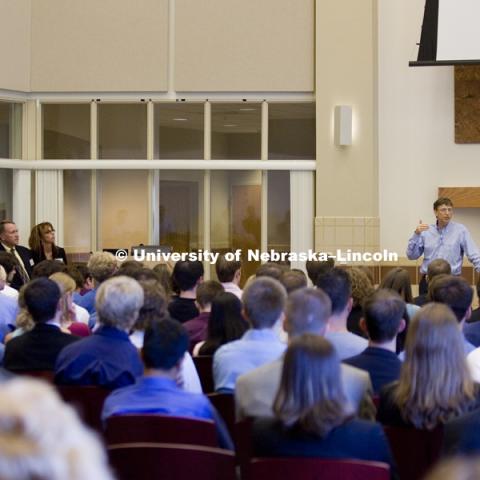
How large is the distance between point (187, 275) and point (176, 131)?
6353 millimetres

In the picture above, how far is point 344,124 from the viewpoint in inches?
452

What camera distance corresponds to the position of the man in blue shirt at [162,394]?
3.22 meters

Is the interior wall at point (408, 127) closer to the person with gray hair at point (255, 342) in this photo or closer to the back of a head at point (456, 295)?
the back of a head at point (456, 295)

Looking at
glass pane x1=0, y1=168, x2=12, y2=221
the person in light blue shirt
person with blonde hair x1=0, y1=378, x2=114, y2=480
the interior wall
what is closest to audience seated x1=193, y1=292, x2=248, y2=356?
person with blonde hair x1=0, y1=378, x2=114, y2=480

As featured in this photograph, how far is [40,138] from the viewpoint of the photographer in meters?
12.1

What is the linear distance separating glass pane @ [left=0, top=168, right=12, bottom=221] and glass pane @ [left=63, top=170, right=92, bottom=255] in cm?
73

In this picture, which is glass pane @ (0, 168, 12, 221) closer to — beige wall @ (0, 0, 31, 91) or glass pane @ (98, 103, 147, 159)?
beige wall @ (0, 0, 31, 91)

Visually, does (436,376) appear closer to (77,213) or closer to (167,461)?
(167,461)

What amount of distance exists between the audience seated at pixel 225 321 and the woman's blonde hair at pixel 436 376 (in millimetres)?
1528

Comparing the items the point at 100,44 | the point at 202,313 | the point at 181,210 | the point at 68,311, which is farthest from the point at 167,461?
the point at 100,44

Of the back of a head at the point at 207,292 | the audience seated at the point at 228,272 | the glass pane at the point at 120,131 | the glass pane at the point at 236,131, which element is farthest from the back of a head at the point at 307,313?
the glass pane at the point at 120,131

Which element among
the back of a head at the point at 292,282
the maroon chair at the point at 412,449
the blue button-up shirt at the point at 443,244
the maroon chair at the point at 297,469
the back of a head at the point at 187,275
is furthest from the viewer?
the blue button-up shirt at the point at 443,244

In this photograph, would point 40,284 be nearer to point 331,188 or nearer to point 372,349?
point 372,349

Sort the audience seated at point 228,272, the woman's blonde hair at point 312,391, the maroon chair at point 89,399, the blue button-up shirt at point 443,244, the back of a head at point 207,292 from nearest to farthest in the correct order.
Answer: the woman's blonde hair at point 312,391 < the maroon chair at point 89,399 < the back of a head at point 207,292 < the audience seated at point 228,272 < the blue button-up shirt at point 443,244
